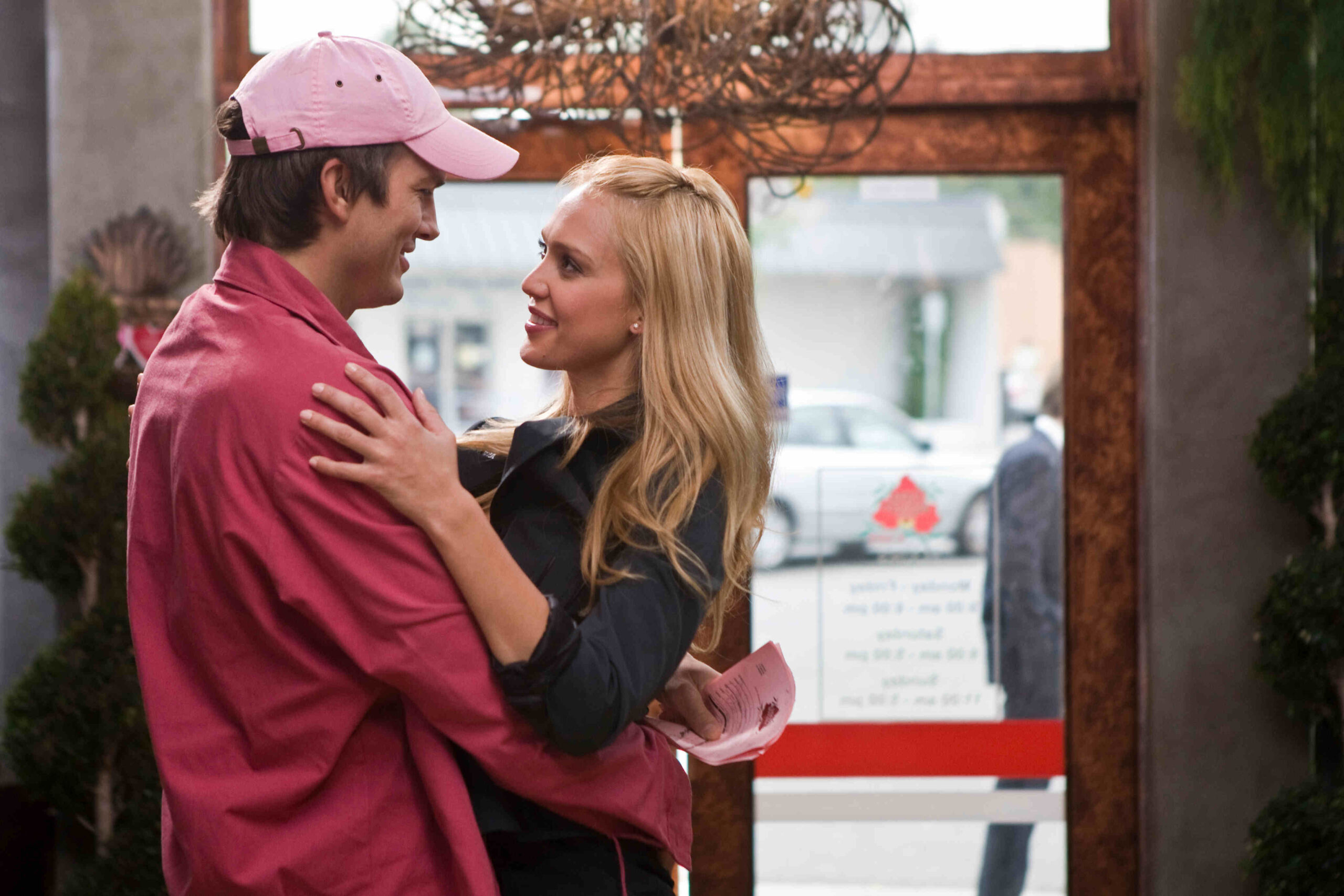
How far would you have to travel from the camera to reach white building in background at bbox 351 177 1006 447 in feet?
11.6

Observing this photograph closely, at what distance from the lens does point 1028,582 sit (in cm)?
352

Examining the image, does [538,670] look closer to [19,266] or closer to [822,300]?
[822,300]

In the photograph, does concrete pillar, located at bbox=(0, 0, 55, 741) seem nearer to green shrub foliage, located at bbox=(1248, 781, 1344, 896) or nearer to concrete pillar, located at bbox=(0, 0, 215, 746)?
concrete pillar, located at bbox=(0, 0, 215, 746)

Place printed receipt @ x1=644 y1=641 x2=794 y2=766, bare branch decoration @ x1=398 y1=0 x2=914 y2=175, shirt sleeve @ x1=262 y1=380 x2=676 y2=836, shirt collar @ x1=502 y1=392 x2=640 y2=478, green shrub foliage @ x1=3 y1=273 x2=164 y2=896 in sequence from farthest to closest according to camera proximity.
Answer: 1. green shrub foliage @ x1=3 y1=273 x2=164 y2=896
2. bare branch decoration @ x1=398 y1=0 x2=914 y2=175
3. printed receipt @ x1=644 y1=641 x2=794 y2=766
4. shirt collar @ x1=502 y1=392 x2=640 y2=478
5. shirt sleeve @ x1=262 y1=380 x2=676 y2=836

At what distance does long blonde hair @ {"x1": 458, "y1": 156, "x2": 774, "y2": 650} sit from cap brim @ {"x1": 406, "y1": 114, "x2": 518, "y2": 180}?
0.52ft

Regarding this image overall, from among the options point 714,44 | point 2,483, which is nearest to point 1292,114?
point 714,44

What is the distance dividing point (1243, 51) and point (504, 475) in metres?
2.57

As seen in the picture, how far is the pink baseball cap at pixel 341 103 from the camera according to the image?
48.4 inches

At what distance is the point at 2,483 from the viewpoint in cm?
352

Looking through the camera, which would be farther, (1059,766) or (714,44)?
(1059,766)

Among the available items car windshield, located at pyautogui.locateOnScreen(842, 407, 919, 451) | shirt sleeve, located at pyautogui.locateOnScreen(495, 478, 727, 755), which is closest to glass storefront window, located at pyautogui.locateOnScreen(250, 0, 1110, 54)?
car windshield, located at pyautogui.locateOnScreen(842, 407, 919, 451)

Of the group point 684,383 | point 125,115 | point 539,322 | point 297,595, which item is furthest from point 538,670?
point 125,115

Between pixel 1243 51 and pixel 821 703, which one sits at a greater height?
pixel 1243 51

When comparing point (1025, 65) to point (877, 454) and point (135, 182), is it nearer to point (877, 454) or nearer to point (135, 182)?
point (877, 454)
